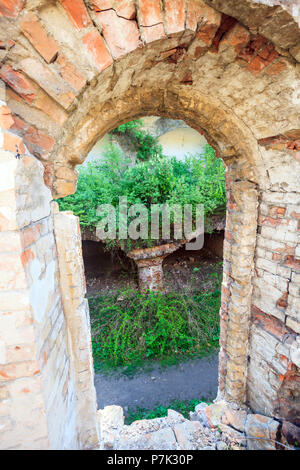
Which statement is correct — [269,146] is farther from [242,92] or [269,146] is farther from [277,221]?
A: [277,221]

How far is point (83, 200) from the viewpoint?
5.01 m

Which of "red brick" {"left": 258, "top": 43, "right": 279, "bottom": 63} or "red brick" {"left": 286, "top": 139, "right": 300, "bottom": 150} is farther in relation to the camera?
"red brick" {"left": 286, "top": 139, "right": 300, "bottom": 150}

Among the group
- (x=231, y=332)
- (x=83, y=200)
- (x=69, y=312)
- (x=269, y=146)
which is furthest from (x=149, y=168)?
(x=69, y=312)

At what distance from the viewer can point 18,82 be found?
1129 millimetres

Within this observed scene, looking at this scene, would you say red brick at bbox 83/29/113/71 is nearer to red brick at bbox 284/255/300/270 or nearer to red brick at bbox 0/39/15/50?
red brick at bbox 0/39/15/50

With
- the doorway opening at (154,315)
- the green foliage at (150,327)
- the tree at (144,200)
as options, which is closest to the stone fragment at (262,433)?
the doorway opening at (154,315)

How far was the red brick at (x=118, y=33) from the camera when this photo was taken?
114 centimetres

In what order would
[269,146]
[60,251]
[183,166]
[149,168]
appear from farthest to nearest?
[183,166] → [149,168] → [269,146] → [60,251]

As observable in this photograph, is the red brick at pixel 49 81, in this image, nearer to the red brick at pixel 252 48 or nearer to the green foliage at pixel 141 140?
the red brick at pixel 252 48

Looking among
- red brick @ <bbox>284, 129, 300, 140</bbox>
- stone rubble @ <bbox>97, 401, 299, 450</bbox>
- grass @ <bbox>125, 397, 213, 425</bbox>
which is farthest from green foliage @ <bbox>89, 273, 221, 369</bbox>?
red brick @ <bbox>284, 129, 300, 140</bbox>

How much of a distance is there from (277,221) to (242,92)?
112 centimetres

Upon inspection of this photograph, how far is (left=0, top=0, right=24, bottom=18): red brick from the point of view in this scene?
95 centimetres

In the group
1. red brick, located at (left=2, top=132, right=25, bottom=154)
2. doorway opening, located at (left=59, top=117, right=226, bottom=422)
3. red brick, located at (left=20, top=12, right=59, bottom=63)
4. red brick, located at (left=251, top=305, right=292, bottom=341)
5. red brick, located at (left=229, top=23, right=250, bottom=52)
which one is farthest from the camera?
doorway opening, located at (left=59, top=117, right=226, bottom=422)
